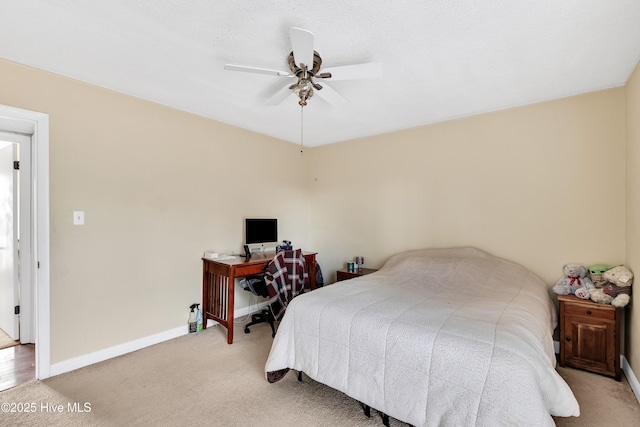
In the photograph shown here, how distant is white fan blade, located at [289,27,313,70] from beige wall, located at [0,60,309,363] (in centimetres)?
192

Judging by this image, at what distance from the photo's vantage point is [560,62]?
210 centimetres

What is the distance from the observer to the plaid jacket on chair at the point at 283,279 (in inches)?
116

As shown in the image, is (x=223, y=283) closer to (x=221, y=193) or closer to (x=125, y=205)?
(x=221, y=193)

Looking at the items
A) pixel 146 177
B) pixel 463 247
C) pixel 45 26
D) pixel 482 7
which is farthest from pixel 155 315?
pixel 482 7

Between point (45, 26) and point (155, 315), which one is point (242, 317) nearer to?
point (155, 315)

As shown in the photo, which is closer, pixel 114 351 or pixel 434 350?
pixel 434 350

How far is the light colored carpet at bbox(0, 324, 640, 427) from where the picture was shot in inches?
69.4

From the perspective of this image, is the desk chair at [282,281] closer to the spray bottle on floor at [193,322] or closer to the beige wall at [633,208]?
the spray bottle on floor at [193,322]

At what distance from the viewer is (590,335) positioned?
2.28 meters

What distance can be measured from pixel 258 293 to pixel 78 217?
5.97 feet

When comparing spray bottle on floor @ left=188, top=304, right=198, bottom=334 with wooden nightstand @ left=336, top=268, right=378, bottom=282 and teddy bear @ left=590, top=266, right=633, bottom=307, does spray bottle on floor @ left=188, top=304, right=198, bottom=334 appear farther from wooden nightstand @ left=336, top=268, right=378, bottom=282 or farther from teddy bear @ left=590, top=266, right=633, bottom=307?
teddy bear @ left=590, top=266, right=633, bottom=307

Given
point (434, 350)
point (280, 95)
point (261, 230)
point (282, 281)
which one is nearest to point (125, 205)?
point (261, 230)

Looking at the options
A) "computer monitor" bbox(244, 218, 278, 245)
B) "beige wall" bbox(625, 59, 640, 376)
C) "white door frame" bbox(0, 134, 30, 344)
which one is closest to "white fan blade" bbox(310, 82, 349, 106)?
"computer monitor" bbox(244, 218, 278, 245)

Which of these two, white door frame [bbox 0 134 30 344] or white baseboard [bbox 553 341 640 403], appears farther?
white door frame [bbox 0 134 30 344]
